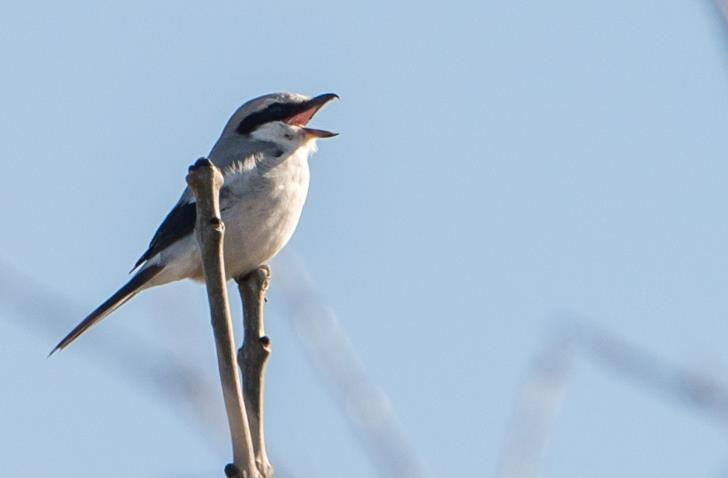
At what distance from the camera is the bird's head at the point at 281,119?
18.9 ft

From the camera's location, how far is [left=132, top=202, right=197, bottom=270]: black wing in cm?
533

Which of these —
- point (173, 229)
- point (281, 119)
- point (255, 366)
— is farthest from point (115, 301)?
point (255, 366)

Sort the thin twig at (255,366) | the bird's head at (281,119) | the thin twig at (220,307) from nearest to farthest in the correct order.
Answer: the thin twig at (220,307) → the thin twig at (255,366) → the bird's head at (281,119)

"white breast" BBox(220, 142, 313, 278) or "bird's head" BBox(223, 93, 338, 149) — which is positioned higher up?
"bird's head" BBox(223, 93, 338, 149)

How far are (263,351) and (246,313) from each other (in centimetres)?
29

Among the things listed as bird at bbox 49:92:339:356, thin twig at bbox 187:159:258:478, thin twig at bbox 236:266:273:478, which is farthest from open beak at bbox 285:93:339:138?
thin twig at bbox 187:159:258:478

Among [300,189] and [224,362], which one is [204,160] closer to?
[224,362]

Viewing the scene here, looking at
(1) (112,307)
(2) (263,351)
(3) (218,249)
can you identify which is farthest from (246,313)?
(1) (112,307)

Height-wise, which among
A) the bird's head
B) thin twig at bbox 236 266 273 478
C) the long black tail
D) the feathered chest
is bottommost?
thin twig at bbox 236 266 273 478

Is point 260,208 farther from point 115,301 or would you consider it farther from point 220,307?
point 220,307

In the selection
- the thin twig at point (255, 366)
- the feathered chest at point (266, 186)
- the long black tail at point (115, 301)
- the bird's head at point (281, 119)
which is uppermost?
the bird's head at point (281, 119)

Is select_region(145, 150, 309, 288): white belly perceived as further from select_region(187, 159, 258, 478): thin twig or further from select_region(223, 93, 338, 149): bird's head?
select_region(187, 159, 258, 478): thin twig

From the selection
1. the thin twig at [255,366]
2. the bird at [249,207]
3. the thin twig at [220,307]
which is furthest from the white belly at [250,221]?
the thin twig at [220,307]

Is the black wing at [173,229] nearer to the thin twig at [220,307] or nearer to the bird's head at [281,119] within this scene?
the bird's head at [281,119]
